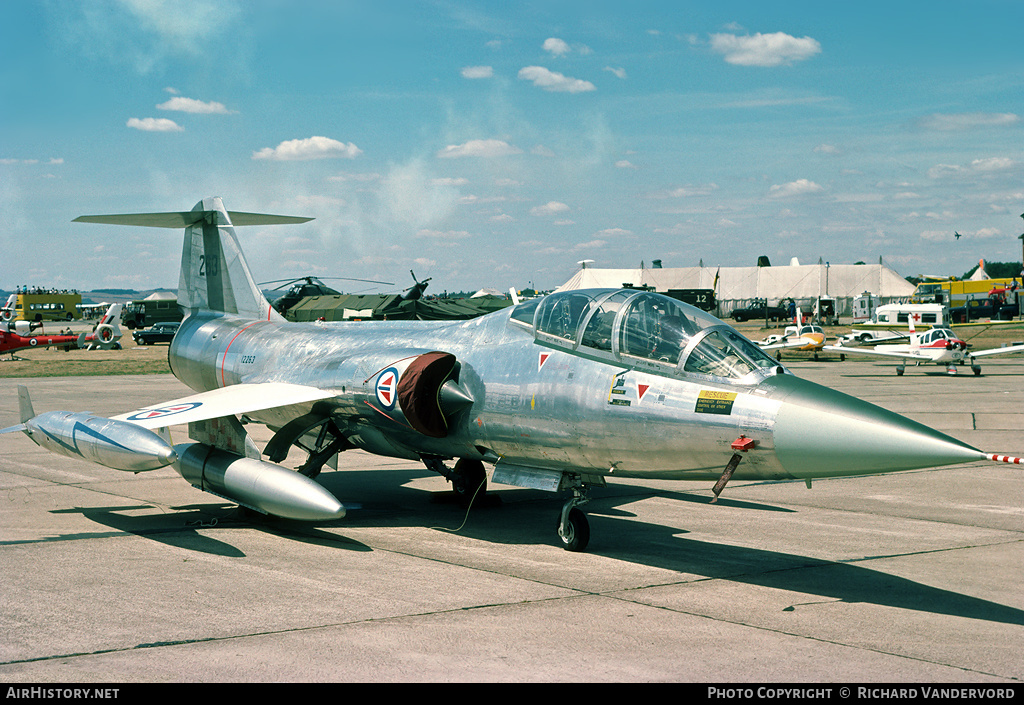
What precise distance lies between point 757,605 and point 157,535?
631 cm

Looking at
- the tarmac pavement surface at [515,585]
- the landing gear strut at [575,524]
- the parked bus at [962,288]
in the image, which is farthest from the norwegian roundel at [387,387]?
the parked bus at [962,288]

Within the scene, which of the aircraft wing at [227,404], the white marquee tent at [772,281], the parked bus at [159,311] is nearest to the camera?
the aircraft wing at [227,404]

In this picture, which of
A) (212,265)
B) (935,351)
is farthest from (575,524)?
(935,351)

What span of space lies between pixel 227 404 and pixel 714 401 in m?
5.73

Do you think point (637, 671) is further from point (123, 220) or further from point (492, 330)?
point (123, 220)

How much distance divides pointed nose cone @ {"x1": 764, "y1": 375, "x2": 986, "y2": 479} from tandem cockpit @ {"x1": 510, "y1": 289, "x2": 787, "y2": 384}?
528 mm

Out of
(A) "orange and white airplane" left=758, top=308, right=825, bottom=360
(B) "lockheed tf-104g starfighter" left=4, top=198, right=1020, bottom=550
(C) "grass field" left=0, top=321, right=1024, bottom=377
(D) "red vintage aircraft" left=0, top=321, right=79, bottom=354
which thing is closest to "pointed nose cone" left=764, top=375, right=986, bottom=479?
(B) "lockheed tf-104g starfighter" left=4, top=198, right=1020, bottom=550

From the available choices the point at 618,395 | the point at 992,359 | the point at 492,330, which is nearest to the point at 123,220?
the point at 492,330

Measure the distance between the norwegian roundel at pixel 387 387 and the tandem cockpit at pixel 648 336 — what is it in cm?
159

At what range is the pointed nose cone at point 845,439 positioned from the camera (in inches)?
244

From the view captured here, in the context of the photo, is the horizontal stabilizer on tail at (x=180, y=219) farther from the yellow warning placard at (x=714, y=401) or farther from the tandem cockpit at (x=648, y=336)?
the yellow warning placard at (x=714, y=401)

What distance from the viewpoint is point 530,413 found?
859 cm

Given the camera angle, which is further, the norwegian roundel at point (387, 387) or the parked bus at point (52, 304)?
the parked bus at point (52, 304)

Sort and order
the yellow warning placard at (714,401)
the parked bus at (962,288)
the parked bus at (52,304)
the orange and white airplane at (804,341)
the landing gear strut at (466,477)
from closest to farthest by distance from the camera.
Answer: the yellow warning placard at (714,401)
the landing gear strut at (466,477)
the orange and white airplane at (804,341)
the parked bus at (962,288)
the parked bus at (52,304)
